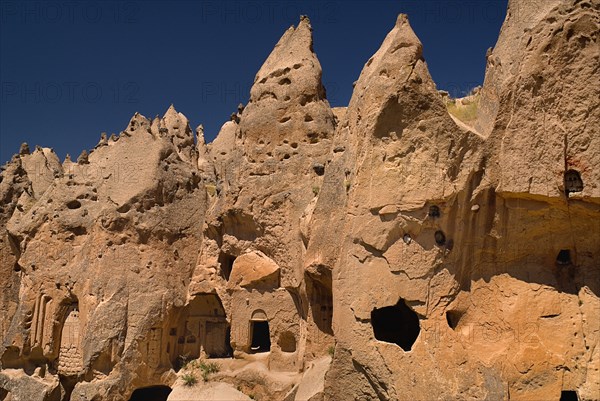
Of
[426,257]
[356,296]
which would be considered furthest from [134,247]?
[426,257]

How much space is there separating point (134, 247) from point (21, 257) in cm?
384

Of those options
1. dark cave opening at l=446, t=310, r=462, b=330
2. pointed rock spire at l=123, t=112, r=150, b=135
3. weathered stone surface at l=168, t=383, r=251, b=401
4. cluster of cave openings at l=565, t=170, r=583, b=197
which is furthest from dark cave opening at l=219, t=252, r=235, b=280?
cluster of cave openings at l=565, t=170, r=583, b=197

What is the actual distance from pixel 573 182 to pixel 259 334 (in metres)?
10.1

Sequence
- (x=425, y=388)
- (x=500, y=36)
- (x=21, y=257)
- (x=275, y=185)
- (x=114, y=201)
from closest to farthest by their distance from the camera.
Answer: (x=425, y=388)
(x=500, y=36)
(x=275, y=185)
(x=114, y=201)
(x=21, y=257)

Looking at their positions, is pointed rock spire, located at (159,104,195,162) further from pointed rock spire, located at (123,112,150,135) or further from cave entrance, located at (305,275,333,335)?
cave entrance, located at (305,275,333,335)

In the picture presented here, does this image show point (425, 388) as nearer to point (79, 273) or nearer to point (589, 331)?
point (589, 331)

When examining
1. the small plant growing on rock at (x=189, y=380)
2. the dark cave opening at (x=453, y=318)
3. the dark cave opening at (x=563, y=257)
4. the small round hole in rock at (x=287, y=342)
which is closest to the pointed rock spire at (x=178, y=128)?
the small plant growing on rock at (x=189, y=380)

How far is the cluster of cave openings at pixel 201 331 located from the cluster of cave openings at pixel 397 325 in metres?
5.10

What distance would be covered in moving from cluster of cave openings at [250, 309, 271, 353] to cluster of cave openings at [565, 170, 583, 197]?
7693mm

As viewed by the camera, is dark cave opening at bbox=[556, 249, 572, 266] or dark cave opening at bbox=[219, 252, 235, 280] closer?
dark cave opening at bbox=[556, 249, 572, 266]

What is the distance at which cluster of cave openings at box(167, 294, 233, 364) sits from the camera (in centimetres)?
1623

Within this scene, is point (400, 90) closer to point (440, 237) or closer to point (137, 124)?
point (440, 237)

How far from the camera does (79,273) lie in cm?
1614

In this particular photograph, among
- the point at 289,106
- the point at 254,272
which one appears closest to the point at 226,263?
the point at 254,272
